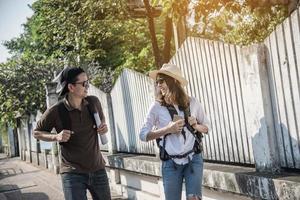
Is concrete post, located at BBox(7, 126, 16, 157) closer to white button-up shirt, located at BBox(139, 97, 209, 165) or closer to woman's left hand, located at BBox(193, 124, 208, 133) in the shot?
white button-up shirt, located at BBox(139, 97, 209, 165)

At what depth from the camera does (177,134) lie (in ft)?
12.5

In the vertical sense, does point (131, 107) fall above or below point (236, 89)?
above

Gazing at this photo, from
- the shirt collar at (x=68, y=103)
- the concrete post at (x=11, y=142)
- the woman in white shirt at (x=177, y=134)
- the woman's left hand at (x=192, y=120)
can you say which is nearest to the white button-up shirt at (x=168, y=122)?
the woman in white shirt at (x=177, y=134)

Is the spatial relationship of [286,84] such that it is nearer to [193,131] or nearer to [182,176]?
[193,131]

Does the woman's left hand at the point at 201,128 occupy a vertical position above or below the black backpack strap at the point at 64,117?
below

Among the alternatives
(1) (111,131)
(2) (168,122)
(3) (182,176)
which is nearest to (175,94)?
(2) (168,122)

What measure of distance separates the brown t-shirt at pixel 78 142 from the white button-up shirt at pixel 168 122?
50 cm

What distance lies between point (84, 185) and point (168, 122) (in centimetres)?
97

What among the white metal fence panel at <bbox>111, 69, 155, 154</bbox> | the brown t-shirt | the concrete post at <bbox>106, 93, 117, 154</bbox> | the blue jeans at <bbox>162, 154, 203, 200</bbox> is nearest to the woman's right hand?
the blue jeans at <bbox>162, 154, 203, 200</bbox>

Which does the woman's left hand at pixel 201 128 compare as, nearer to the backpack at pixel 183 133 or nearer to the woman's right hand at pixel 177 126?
the backpack at pixel 183 133

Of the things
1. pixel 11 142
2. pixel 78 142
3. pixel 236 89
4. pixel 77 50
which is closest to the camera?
pixel 78 142

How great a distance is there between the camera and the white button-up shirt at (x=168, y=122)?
3801 millimetres

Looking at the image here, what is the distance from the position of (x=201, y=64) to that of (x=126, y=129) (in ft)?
9.84

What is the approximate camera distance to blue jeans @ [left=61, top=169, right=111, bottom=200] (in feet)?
12.9
